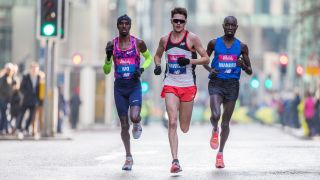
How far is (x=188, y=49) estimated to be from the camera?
41.4 ft

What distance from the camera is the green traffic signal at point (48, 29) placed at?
23.3 meters

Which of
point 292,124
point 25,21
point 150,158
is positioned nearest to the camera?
point 150,158

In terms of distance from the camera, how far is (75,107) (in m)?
40.5

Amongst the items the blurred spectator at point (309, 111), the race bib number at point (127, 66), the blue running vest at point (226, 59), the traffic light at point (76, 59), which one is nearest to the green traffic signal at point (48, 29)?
the blue running vest at point (226, 59)

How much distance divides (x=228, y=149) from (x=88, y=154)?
2.71 m

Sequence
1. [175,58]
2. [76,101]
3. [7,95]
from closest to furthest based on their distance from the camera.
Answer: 1. [175,58]
2. [7,95]
3. [76,101]

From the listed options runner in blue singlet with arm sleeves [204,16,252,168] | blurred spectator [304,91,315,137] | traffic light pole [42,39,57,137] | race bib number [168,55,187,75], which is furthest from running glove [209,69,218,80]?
blurred spectator [304,91,315,137]

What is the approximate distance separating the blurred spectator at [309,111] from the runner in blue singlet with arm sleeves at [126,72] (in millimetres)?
19342

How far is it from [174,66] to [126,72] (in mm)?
671

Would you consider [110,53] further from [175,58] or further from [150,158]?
[150,158]

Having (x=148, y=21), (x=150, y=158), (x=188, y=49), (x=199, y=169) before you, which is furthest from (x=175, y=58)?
(x=148, y=21)

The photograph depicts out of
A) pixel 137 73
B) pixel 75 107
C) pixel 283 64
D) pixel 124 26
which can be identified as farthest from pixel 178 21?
pixel 75 107

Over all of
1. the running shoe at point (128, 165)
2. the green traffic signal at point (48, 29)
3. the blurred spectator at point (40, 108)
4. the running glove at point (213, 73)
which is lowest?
the blurred spectator at point (40, 108)

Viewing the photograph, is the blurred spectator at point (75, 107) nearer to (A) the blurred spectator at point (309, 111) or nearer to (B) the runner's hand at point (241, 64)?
(A) the blurred spectator at point (309, 111)
